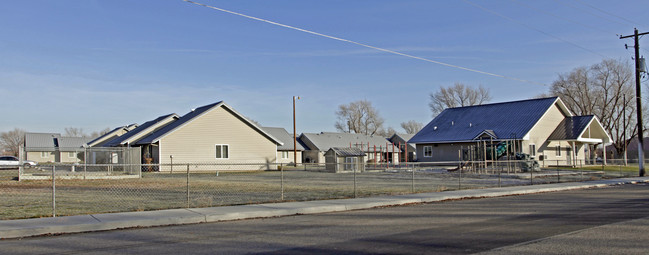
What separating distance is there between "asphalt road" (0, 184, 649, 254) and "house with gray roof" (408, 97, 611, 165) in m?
30.8

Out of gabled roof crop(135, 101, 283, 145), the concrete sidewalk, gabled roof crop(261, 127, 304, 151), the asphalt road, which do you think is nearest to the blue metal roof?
gabled roof crop(135, 101, 283, 145)

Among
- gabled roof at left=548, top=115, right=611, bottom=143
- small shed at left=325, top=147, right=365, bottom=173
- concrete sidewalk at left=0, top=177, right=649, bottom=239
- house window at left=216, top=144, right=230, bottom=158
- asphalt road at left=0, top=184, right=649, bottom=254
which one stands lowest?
asphalt road at left=0, top=184, right=649, bottom=254

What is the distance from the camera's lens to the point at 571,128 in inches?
1863

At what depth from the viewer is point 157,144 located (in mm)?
37594

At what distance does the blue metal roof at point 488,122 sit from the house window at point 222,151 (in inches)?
722

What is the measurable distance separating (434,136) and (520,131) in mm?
8851

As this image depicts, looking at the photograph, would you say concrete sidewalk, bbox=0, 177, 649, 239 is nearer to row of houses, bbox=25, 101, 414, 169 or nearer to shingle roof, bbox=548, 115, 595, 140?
row of houses, bbox=25, 101, 414, 169

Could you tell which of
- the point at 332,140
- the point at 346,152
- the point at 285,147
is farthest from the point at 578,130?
the point at 332,140

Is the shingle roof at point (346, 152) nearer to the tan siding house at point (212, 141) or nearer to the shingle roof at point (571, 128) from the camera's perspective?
the tan siding house at point (212, 141)

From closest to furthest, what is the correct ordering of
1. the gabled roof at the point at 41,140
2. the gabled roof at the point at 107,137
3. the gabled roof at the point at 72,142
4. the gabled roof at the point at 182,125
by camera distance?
1. the gabled roof at the point at 182,125
2. the gabled roof at the point at 107,137
3. the gabled roof at the point at 72,142
4. the gabled roof at the point at 41,140

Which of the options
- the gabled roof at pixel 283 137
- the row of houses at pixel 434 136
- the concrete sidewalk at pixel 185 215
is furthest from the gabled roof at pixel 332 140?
the concrete sidewalk at pixel 185 215

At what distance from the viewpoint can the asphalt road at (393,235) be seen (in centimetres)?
827

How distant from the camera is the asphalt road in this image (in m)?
8.27

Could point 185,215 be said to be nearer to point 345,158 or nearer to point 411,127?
point 345,158
